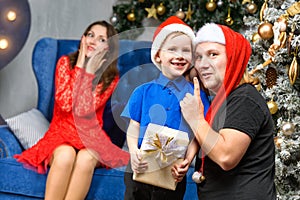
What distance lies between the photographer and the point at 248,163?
1.52 m

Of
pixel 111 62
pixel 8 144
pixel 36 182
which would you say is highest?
pixel 111 62

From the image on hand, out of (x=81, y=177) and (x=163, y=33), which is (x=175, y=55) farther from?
(x=81, y=177)

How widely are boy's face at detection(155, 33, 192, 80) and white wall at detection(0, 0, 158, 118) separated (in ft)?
8.76

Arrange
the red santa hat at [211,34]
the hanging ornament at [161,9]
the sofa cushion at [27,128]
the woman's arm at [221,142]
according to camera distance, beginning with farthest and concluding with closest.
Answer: the hanging ornament at [161,9]
the sofa cushion at [27,128]
the red santa hat at [211,34]
the woman's arm at [221,142]

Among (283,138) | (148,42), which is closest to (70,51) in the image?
(283,138)

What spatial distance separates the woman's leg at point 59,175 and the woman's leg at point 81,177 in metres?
0.03

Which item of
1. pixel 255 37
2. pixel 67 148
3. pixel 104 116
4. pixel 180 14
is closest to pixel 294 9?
pixel 255 37

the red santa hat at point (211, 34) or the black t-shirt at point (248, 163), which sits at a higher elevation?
the red santa hat at point (211, 34)

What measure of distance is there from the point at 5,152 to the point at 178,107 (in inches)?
72.5

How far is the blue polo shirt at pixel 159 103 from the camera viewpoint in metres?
1.07

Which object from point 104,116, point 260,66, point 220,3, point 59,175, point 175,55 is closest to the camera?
point 175,55

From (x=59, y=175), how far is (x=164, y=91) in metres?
1.49

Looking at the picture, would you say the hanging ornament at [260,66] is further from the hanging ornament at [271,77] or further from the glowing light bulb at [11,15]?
the glowing light bulb at [11,15]

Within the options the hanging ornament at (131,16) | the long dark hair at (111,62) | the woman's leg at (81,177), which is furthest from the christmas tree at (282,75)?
the long dark hair at (111,62)
